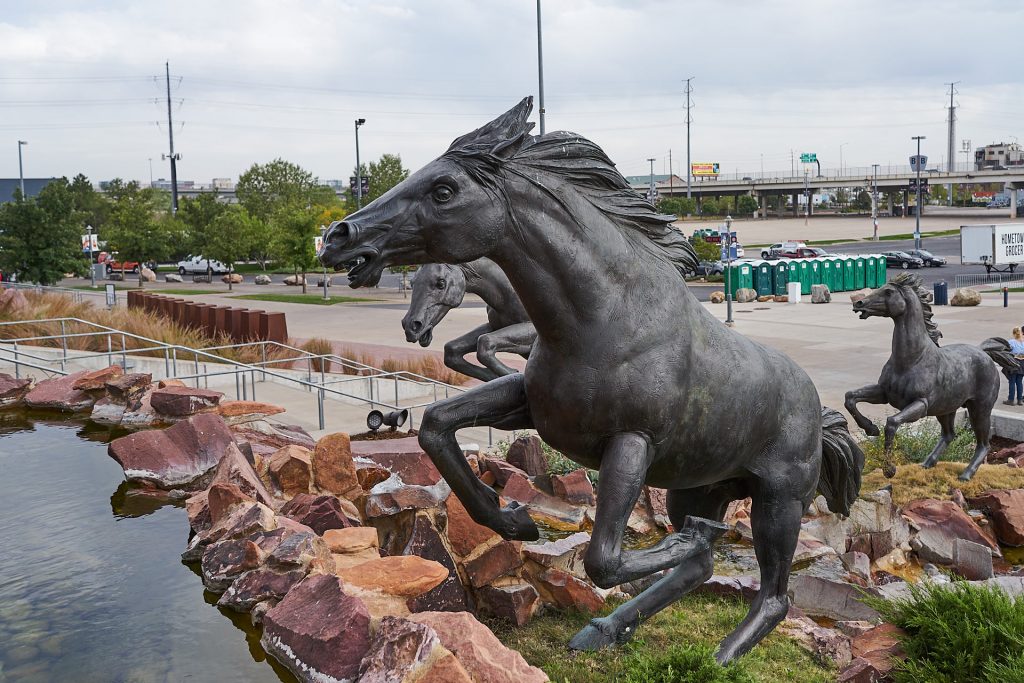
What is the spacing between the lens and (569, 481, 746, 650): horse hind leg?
469 centimetres

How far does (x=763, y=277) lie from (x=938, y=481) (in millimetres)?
27781

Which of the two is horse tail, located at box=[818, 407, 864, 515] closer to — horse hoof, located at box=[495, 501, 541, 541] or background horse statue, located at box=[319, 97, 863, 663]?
background horse statue, located at box=[319, 97, 863, 663]

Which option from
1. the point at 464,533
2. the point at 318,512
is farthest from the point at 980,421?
the point at 318,512

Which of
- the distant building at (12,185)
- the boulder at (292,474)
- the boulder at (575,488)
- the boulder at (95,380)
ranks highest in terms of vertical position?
the distant building at (12,185)

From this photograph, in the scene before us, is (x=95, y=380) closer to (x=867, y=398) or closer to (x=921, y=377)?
(x=867, y=398)

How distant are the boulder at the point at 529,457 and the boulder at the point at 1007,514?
4303 mm

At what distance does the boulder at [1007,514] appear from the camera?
8.58 metres

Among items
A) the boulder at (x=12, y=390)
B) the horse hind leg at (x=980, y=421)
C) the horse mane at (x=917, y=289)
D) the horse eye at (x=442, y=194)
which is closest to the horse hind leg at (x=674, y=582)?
the horse eye at (x=442, y=194)

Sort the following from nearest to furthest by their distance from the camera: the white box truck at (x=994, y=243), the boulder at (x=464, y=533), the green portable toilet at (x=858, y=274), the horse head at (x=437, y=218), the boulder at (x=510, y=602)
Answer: the horse head at (x=437, y=218) → the boulder at (x=510, y=602) → the boulder at (x=464, y=533) → the white box truck at (x=994, y=243) → the green portable toilet at (x=858, y=274)

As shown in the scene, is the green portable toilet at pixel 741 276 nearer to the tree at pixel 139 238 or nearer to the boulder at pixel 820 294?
the boulder at pixel 820 294

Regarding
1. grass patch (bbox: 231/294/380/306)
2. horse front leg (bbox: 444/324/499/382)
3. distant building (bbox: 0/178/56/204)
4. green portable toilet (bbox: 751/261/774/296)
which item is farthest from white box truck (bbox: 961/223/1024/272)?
distant building (bbox: 0/178/56/204)

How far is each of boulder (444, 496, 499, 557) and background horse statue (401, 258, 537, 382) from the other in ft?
5.41

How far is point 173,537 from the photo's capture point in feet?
23.2

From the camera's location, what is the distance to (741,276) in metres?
37.0
